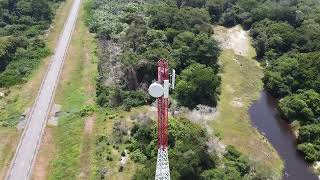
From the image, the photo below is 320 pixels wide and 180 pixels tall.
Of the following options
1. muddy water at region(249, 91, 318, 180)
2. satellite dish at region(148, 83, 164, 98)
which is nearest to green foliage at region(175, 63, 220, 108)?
muddy water at region(249, 91, 318, 180)

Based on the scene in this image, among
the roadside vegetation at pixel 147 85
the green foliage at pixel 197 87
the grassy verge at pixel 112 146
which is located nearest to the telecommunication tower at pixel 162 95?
the roadside vegetation at pixel 147 85

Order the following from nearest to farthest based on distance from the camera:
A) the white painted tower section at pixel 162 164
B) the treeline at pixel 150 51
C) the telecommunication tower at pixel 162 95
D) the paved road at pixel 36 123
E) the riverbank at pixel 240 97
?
the telecommunication tower at pixel 162 95 → the white painted tower section at pixel 162 164 → the paved road at pixel 36 123 → the riverbank at pixel 240 97 → the treeline at pixel 150 51

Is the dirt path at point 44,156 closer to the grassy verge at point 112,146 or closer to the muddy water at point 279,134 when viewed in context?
the grassy verge at point 112,146

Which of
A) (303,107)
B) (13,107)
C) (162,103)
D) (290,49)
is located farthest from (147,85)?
(162,103)

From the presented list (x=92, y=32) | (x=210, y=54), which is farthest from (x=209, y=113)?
(x=92, y=32)

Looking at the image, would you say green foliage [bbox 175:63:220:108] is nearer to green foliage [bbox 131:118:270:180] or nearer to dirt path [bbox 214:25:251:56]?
green foliage [bbox 131:118:270:180]

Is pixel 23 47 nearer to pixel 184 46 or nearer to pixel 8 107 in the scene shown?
pixel 8 107

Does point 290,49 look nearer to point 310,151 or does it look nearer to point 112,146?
point 310,151
